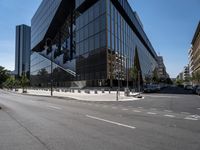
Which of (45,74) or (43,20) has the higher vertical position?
(43,20)

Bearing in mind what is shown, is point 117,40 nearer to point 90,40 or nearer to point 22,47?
point 90,40

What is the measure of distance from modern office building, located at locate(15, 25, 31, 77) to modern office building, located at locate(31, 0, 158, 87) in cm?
7462

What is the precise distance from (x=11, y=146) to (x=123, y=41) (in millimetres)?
67488

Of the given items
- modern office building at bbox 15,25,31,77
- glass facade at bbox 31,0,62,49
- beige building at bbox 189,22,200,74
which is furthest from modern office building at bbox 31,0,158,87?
modern office building at bbox 15,25,31,77

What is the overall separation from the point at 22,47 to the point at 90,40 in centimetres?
12052

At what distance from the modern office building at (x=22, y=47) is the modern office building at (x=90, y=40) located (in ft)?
245

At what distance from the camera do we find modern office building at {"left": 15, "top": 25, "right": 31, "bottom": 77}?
17200 centimetres

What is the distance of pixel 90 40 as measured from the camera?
65.9 m

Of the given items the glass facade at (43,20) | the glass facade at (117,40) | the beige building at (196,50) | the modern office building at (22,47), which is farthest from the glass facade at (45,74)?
the beige building at (196,50)

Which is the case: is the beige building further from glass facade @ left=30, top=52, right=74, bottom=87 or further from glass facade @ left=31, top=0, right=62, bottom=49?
glass facade @ left=30, top=52, right=74, bottom=87

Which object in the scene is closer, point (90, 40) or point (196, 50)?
point (90, 40)

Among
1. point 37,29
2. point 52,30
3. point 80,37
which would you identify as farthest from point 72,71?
point 37,29

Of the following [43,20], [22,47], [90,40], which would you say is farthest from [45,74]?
[22,47]

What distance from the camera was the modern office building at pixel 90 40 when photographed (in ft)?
198
